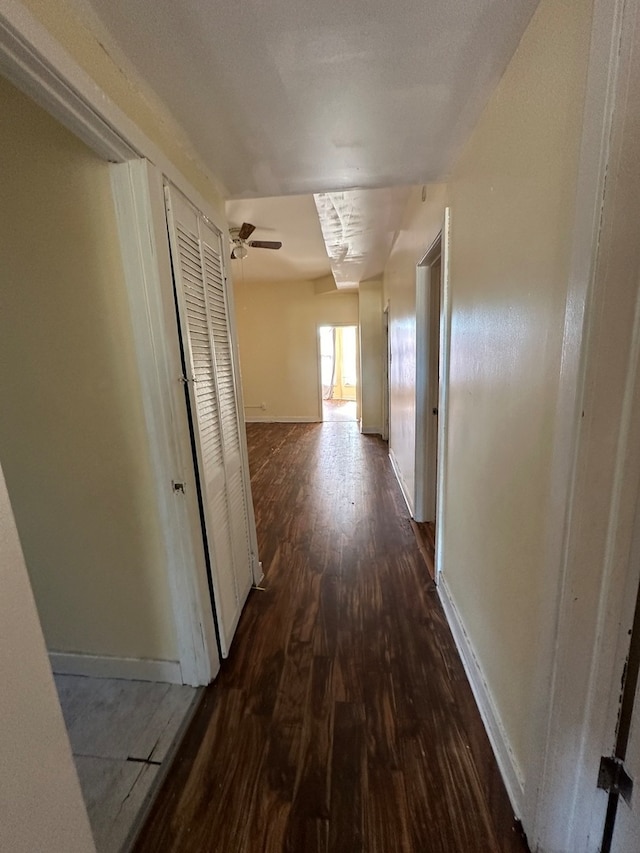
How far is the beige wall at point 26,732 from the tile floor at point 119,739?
23.0 inches

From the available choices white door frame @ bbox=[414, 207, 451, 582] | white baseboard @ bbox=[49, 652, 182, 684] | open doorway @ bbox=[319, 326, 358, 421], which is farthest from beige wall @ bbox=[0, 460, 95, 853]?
open doorway @ bbox=[319, 326, 358, 421]

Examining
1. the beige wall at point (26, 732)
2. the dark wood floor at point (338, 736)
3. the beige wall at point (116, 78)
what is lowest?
the dark wood floor at point (338, 736)

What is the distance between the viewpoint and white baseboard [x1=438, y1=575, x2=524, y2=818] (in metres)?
1.01

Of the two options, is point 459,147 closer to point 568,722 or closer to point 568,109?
point 568,109

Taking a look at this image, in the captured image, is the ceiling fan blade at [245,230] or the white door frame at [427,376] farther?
the ceiling fan blade at [245,230]

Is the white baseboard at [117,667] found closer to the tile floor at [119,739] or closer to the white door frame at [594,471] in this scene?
the tile floor at [119,739]

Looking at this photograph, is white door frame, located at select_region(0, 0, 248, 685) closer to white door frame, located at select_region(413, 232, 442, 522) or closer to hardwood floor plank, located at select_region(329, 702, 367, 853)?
hardwood floor plank, located at select_region(329, 702, 367, 853)

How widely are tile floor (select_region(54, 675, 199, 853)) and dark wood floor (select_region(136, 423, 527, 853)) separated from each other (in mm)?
65

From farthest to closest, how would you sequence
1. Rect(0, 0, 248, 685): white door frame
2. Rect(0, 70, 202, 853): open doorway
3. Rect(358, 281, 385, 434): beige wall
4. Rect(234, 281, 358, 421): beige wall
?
Rect(234, 281, 358, 421): beige wall < Rect(358, 281, 385, 434): beige wall < Rect(0, 70, 202, 853): open doorway < Rect(0, 0, 248, 685): white door frame

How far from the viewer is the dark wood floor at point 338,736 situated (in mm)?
988

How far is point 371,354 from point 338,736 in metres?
5.18

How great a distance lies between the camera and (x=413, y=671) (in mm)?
1475

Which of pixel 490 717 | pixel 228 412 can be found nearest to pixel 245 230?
pixel 228 412

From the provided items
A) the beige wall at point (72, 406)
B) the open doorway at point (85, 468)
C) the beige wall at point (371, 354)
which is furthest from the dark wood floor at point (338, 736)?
the beige wall at point (371, 354)
